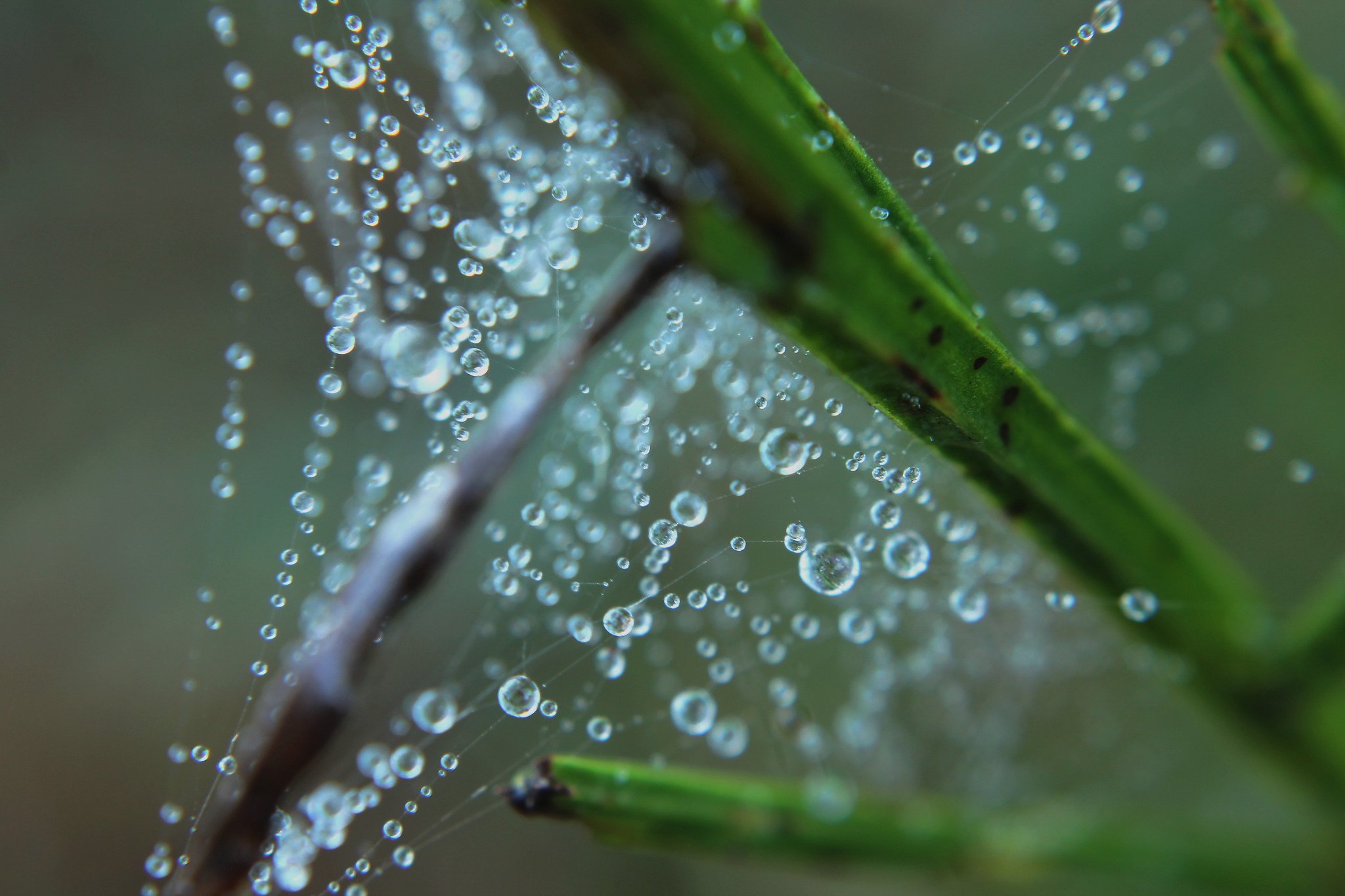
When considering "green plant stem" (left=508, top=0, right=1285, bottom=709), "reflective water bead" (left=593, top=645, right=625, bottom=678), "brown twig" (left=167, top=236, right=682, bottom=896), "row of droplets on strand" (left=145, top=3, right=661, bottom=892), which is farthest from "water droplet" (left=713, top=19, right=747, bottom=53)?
"reflective water bead" (left=593, top=645, right=625, bottom=678)

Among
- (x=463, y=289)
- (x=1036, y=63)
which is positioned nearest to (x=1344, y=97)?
(x=1036, y=63)

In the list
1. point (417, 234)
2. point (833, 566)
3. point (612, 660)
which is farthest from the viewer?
point (417, 234)

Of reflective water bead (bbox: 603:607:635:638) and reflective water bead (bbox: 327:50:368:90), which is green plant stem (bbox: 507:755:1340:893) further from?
reflective water bead (bbox: 327:50:368:90)

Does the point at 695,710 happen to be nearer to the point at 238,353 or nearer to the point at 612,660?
the point at 612,660

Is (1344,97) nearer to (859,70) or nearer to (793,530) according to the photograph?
(859,70)

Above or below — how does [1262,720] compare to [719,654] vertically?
below

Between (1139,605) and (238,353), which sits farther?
(238,353)

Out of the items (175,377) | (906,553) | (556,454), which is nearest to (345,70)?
(556,454)

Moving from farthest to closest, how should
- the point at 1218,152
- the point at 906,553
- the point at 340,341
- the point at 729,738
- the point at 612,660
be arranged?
the point at 1218,152 → the point at 729,738 → the point at 340,341 → the point at 612,660 → the point at 906,553
